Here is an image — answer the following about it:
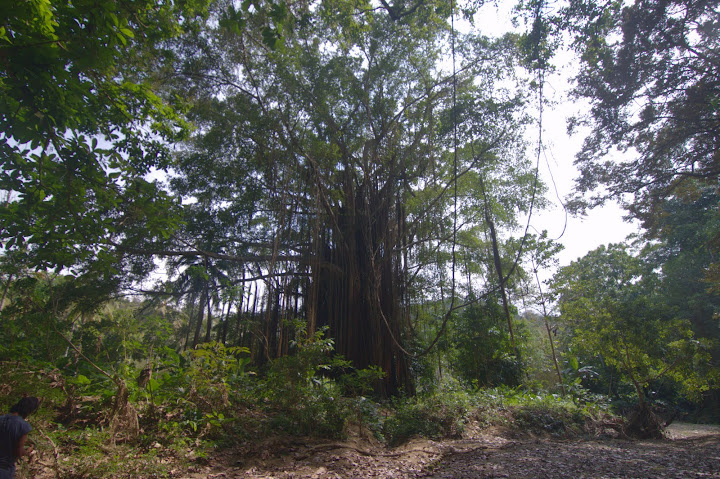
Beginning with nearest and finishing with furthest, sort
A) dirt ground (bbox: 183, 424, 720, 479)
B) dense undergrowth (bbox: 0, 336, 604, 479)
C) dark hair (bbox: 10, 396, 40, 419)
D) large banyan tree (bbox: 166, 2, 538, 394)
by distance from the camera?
dark hair (bbox: 10, 396, 40, 419) → dense undergrowth (bbox: 0, 336, 604, 479) → dirt ground (bbox: 183, 424, 720, 479) → large banyan tree (bbox: 166, 2, 538, 394)

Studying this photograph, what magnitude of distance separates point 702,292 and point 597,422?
860 centimetres

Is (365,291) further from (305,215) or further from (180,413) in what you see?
(180,413)

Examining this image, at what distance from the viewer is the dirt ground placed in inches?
103

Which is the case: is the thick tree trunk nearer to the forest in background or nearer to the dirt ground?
the forest in background

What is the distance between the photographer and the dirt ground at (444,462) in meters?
2.62

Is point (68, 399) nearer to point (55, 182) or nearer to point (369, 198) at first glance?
point (55, 182)

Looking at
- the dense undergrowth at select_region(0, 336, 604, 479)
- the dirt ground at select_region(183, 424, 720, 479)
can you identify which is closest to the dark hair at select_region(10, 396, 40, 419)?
the dense undergrowth at select_region(0, 336, 604, 479)

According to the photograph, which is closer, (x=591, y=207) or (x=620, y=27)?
(x=620, y=27)

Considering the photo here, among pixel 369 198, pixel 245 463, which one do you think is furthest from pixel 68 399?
pixel 369 198

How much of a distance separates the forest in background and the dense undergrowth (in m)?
0.02

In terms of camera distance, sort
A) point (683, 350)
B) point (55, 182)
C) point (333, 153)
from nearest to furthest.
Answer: point (55, 182) → point (683, 350) → point (333, 153)

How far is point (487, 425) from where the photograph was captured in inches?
193

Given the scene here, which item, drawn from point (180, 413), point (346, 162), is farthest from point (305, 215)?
point (180, 413)

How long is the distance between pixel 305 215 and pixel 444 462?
4.26 metres
